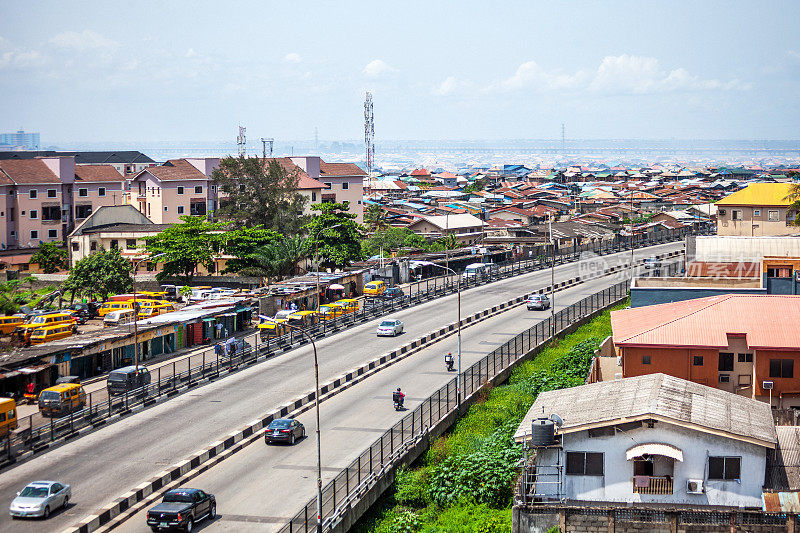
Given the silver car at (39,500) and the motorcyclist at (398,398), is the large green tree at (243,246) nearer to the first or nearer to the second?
the motorcyclist at (398,398)

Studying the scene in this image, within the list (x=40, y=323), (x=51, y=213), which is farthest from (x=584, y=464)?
(x=51, y=213)

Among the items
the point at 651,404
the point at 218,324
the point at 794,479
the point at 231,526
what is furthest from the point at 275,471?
the point at 218,324

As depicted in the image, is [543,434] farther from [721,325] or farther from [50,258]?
[50,258]

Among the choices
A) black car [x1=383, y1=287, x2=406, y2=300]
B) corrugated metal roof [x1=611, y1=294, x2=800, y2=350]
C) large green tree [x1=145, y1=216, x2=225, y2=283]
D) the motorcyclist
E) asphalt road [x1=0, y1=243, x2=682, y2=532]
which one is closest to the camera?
asphalt road [x1=0, y1=243, x2=682, y2=532]

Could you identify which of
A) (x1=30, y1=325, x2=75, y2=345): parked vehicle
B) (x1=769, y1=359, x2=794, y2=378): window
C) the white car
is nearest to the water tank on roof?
(x1=769, y1=359, x2=794, y2=378): window

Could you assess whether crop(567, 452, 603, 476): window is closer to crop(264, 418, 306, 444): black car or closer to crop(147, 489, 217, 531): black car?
crop(147, 489, 217, 531): black car
